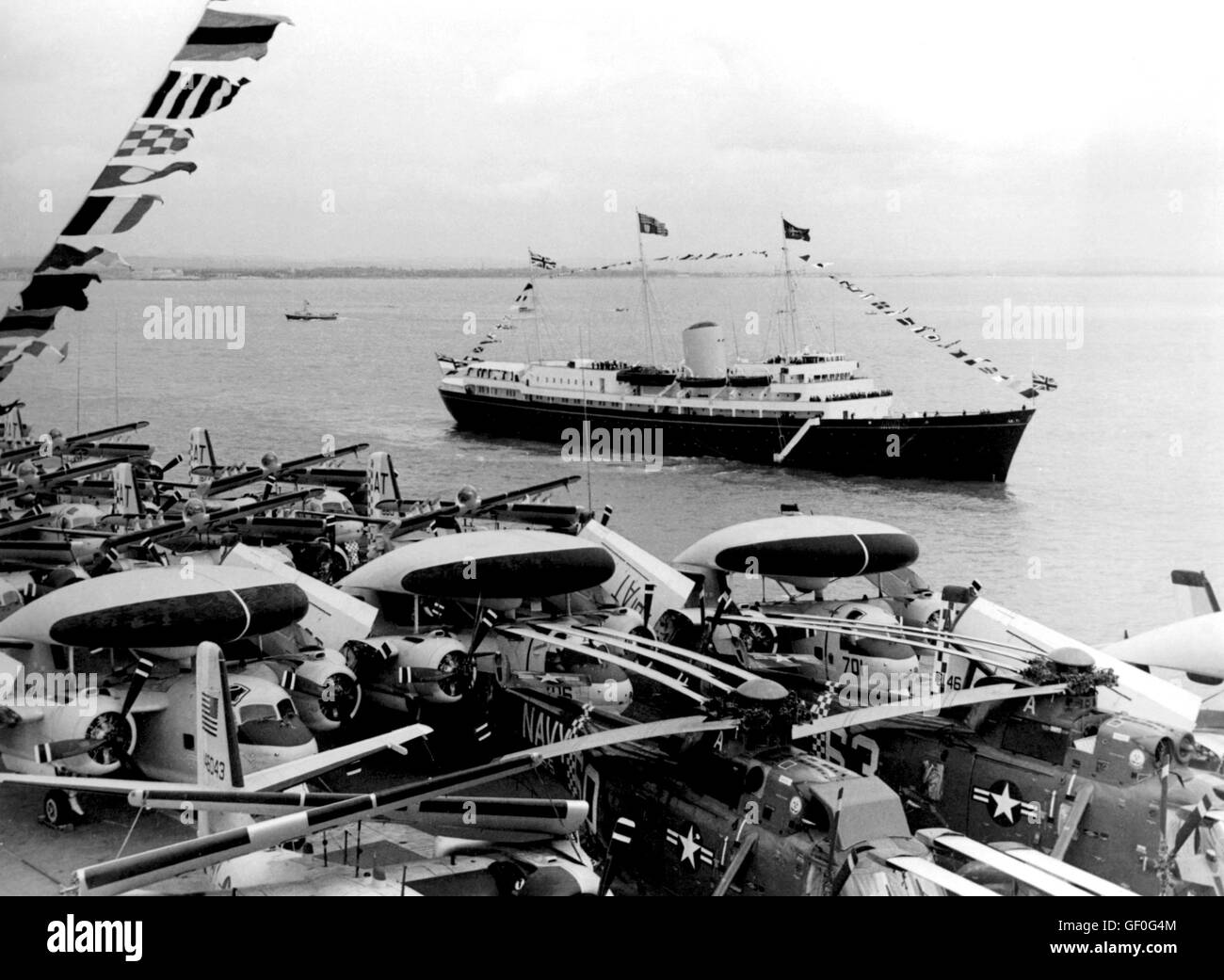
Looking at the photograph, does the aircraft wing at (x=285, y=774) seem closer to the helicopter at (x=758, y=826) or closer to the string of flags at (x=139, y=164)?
the helicopter at (x=758, y=826)

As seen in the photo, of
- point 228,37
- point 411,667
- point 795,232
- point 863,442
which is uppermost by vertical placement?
point 228,37

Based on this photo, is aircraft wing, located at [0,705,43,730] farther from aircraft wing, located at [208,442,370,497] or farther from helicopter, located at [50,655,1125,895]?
aircraft wing, located at [208,442,370,497]

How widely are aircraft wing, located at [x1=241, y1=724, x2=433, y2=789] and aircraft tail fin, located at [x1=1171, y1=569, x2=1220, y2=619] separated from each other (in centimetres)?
765

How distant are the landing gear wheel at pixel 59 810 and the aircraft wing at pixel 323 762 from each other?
218 cm

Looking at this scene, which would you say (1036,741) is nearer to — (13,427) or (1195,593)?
(1195,593)

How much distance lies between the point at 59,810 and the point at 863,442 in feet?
37.9

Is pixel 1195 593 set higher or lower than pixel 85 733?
higher

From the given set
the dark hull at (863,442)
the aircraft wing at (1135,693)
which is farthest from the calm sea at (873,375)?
the aircraft wing at (1135,693)

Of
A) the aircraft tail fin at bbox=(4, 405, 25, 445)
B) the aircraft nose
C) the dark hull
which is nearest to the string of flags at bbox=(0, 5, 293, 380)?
the aircraft nose

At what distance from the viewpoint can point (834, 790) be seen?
21.7 ft

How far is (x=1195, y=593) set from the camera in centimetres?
1114

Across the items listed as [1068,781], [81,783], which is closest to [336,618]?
[81,783]

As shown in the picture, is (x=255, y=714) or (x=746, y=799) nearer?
(x=746, y=799)
